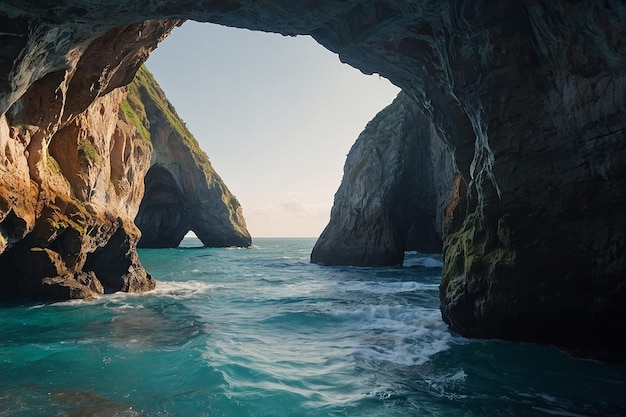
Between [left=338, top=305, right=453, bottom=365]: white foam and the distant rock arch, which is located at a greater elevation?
the distant rock arch

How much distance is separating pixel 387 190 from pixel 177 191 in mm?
33457

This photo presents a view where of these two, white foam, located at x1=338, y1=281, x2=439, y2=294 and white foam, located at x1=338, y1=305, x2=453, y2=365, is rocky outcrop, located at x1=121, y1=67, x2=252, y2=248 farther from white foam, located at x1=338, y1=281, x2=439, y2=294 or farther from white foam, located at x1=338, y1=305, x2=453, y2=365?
white foam, located at x1=338, y1=305, x2=453, y2=365

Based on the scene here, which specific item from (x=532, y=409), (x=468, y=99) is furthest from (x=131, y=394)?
(x=468, y=99)

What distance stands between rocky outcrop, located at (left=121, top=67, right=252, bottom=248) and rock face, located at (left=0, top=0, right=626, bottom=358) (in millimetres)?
36261

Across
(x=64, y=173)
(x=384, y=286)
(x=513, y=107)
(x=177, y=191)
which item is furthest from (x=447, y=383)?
(x=177, y=191)

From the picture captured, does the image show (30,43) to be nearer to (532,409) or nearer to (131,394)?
(131,394)

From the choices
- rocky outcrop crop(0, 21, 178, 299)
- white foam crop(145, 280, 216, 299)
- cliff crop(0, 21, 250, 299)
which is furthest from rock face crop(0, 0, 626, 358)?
white foam crop(145, 280, 216, 299)

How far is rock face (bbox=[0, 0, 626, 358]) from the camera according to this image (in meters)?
8.09

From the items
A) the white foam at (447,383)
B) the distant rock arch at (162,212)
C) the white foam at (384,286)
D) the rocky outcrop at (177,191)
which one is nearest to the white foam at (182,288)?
the white foam at (384,286)

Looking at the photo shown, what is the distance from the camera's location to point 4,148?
479 inches

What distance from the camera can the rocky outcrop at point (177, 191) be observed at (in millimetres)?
47750

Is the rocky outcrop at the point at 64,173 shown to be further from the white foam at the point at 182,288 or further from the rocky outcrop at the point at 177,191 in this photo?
the rocky outcrop at the point at 177,191

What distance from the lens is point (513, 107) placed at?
955 cm

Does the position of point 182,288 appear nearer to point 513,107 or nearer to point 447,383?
point 447,383
